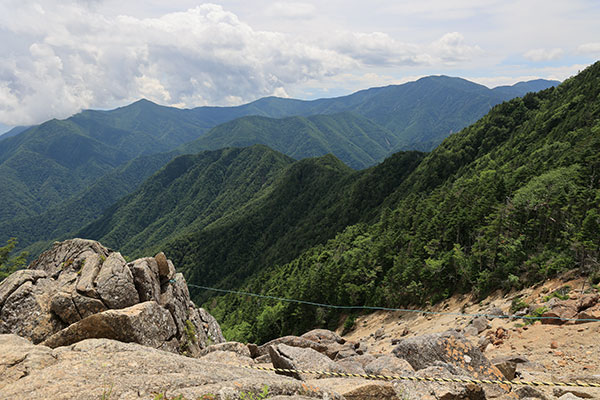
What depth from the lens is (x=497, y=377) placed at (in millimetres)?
11359

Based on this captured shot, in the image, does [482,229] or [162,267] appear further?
[482,229]

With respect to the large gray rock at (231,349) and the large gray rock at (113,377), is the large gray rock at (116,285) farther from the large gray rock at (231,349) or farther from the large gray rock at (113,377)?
the large gray rock at (113,377)

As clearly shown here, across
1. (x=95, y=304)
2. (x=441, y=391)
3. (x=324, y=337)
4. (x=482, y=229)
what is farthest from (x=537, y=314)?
(x=95, y=304)

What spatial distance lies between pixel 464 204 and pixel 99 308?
4013cm

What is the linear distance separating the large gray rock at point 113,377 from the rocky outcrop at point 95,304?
2.53m

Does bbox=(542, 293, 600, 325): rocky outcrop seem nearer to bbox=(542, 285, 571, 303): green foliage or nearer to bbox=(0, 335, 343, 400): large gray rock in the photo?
bbox=(542, 285, 571, 303): green foliage

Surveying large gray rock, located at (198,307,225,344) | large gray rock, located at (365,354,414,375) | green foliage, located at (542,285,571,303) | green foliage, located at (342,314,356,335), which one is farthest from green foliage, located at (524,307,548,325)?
green foliage, located at (342,314,356,335)

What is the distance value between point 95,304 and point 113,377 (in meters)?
8.73

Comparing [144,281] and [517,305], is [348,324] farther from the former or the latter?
[144,281]

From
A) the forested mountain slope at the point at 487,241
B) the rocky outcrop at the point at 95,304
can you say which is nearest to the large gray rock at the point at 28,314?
the rocky outcrop at the point at 95,304

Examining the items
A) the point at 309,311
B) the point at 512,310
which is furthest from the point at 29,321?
the point at 309,311

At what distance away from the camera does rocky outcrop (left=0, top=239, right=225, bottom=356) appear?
13.0 m

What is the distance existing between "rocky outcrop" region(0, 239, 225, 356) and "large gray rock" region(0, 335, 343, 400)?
2.53 meters

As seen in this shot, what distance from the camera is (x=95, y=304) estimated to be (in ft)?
50.8
